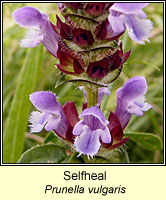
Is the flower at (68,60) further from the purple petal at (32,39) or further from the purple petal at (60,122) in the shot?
the purple petal at (60,122)

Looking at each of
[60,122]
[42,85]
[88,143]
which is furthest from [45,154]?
[42,85]

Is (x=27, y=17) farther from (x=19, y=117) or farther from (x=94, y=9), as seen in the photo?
(x=19, y=117)

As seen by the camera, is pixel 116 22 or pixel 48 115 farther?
pixel 48 115

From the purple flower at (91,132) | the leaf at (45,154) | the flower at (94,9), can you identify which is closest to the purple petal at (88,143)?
the purple flower at (91,132)

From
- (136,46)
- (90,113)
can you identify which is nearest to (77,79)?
(90,113)

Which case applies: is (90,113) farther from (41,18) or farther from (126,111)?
(41,18)

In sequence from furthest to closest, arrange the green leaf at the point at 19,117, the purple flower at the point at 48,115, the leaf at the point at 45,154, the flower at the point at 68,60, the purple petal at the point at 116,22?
the green leaf at the point at 19,117 < the leaf at the point at 45,154 < the purple flower at the point at 48,115 < the flower at the point at 68,60 < the purple petal at the point at 116,22

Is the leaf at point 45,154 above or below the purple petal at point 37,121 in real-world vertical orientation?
below
